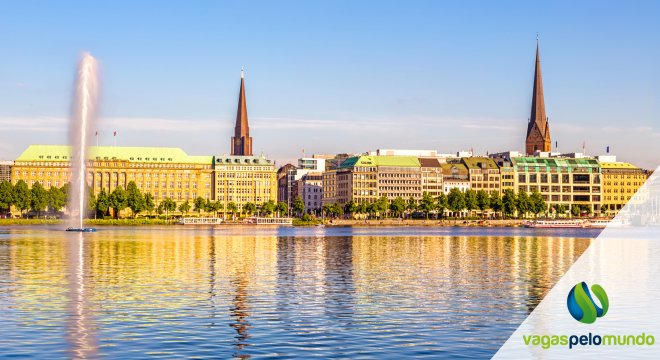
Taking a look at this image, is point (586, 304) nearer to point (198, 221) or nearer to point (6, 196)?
point (6, 196)

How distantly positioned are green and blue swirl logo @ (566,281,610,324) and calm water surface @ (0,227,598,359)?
59.6 inches

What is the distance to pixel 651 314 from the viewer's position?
3366cm

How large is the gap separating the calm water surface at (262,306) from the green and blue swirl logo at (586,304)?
4.97ft

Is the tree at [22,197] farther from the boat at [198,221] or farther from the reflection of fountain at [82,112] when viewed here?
the reflection of fountain at [82,112]

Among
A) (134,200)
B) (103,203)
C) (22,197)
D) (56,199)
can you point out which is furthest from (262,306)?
(134,200)

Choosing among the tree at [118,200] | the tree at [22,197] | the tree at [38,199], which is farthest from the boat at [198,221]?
the tree at [22,197]

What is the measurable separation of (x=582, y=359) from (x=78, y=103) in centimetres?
8629

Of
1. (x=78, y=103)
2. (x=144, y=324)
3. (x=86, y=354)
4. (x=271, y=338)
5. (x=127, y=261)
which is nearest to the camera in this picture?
(x=86, y=354)

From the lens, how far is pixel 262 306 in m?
35.0

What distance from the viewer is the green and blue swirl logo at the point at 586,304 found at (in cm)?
3250

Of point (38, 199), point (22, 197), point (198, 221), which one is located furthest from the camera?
point (198, 221)

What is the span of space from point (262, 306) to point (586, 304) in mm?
11773

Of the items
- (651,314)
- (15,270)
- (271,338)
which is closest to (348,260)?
(15,270)

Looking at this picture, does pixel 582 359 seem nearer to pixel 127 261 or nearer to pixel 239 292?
pixel 239 292
